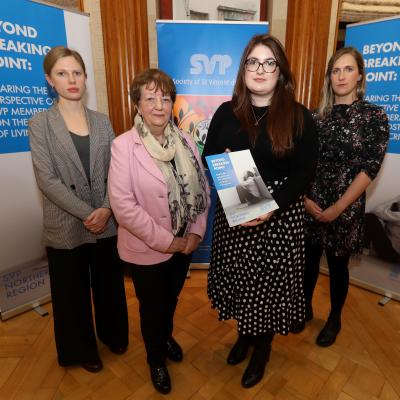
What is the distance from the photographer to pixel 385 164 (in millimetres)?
2773

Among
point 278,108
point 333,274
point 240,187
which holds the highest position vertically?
point 278,108

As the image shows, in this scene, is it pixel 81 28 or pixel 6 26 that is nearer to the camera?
pixel 6 26

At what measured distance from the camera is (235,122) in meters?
1.50

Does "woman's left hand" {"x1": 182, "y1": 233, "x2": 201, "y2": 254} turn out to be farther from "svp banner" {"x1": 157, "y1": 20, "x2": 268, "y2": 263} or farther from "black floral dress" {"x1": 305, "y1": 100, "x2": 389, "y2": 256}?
"svp banner" {"x1": 157, "y1": 20, "x2": 268, "y2": 263}

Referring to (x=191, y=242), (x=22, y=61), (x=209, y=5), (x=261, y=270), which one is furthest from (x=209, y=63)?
(x=261, y=270)

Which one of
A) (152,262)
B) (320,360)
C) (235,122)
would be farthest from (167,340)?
(235,122)

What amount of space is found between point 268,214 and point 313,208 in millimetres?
646

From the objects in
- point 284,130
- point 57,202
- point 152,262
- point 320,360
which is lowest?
point 320,360

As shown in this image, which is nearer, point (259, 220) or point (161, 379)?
point (259, 220)

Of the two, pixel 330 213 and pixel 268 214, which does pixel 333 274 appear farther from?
pixel 268 214

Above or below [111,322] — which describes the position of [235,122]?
above

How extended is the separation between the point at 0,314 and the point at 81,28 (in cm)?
223

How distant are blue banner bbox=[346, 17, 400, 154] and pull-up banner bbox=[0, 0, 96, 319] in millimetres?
2250

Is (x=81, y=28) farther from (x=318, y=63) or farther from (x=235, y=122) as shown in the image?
(x=318, y=63)
